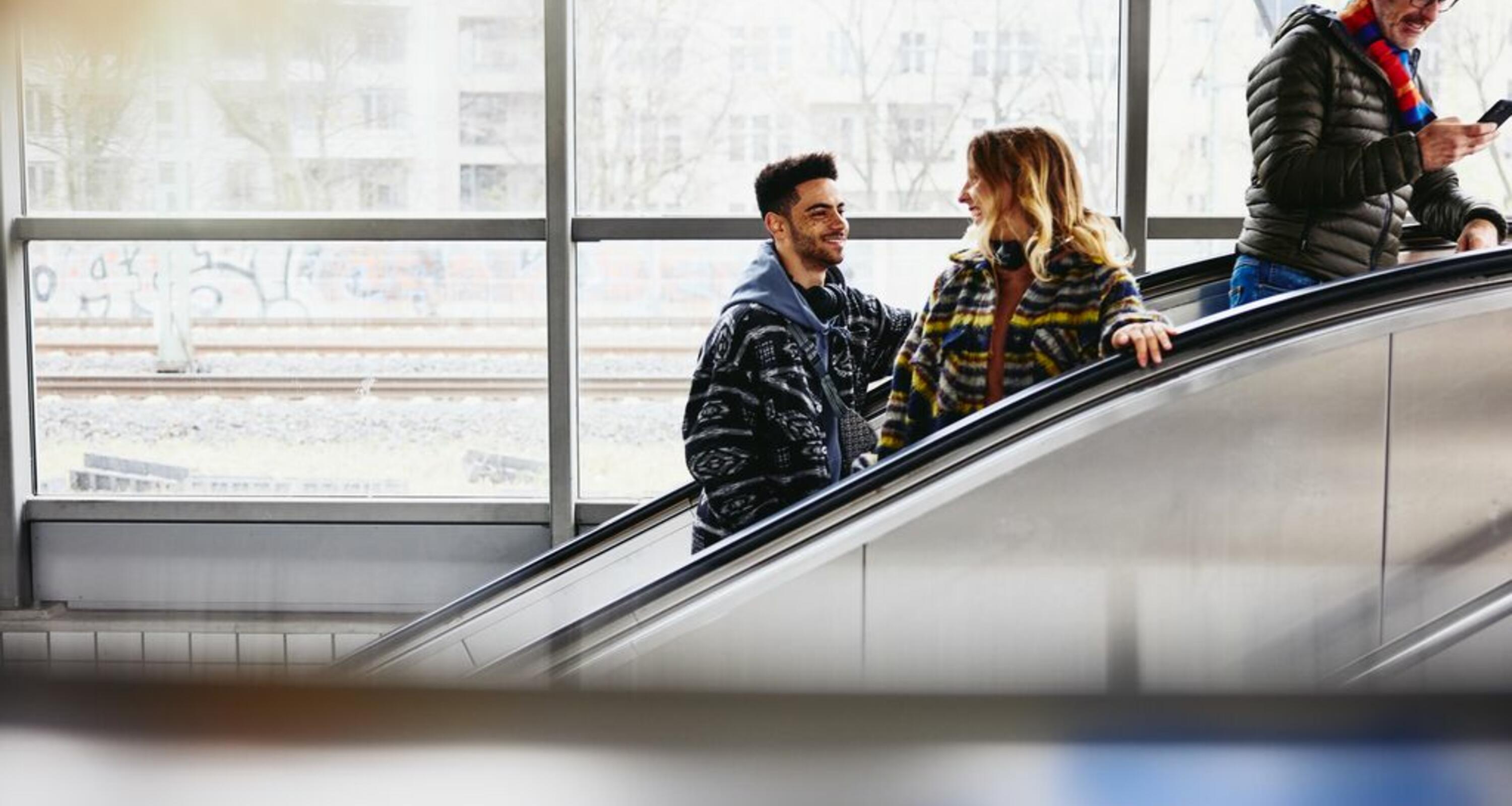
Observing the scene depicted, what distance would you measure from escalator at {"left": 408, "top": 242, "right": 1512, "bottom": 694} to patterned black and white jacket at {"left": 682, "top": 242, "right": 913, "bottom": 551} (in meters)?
0.36

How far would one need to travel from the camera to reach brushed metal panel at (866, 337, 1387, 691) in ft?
9.95

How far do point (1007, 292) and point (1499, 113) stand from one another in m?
1.24

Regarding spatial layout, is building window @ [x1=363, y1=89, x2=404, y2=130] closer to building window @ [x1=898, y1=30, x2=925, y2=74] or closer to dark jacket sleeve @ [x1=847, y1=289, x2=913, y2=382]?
building window @ [x1=898, y1=30, x2=925, y2=74]

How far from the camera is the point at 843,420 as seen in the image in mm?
3615

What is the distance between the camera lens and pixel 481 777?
1.00 m

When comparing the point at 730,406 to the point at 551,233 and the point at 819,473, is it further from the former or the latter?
the point at 551,233

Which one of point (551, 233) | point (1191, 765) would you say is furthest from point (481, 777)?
point (551, 233)

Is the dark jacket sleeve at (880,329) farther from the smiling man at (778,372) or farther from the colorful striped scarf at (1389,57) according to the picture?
the colorful striped scarf at (1389,57)

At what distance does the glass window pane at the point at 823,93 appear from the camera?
6.09 metres

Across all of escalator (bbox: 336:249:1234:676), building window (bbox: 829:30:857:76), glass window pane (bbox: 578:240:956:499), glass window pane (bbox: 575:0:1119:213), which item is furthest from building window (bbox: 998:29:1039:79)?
escalator (bbox: 336:249:1234:676)

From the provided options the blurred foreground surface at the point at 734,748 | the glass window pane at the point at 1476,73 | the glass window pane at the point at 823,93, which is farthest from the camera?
the glass window pane at the point at 823,93

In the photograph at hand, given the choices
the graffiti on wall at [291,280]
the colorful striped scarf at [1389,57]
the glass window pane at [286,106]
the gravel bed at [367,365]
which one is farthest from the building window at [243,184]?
the colorful striped scarf at [1389,57]

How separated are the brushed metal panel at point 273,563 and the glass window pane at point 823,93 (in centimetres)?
156

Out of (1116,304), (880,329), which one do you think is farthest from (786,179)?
(1116,304)
